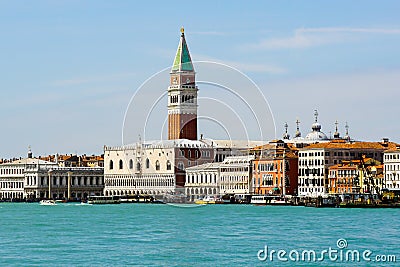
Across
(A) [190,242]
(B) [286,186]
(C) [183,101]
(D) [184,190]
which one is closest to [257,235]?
(A) [190,242]

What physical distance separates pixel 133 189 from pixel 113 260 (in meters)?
70.5

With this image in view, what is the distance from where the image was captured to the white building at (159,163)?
98.7m

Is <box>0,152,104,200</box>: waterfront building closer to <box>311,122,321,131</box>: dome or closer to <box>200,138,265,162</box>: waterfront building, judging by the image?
<box>200,138,265,162</box>: waterfront building

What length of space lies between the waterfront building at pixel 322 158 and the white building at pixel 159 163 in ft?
49.3

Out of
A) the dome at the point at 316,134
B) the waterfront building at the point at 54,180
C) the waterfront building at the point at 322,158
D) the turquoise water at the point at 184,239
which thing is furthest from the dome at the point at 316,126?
the turquoise water at the point at 184,239

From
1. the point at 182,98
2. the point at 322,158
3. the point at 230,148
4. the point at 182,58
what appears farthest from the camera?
the point at 182,98

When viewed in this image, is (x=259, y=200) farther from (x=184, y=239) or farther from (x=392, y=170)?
(x=184, y=239)

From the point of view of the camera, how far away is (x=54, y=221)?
182ft

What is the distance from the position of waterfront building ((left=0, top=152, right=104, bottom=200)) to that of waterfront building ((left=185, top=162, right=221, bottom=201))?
659 inches

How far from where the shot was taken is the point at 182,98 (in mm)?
103875

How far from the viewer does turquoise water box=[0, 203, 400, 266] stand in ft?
110

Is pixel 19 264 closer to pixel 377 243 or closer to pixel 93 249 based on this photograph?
pixel 93 249

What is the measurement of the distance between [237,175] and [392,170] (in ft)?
54.8

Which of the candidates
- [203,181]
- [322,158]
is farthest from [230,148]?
[322,158]
